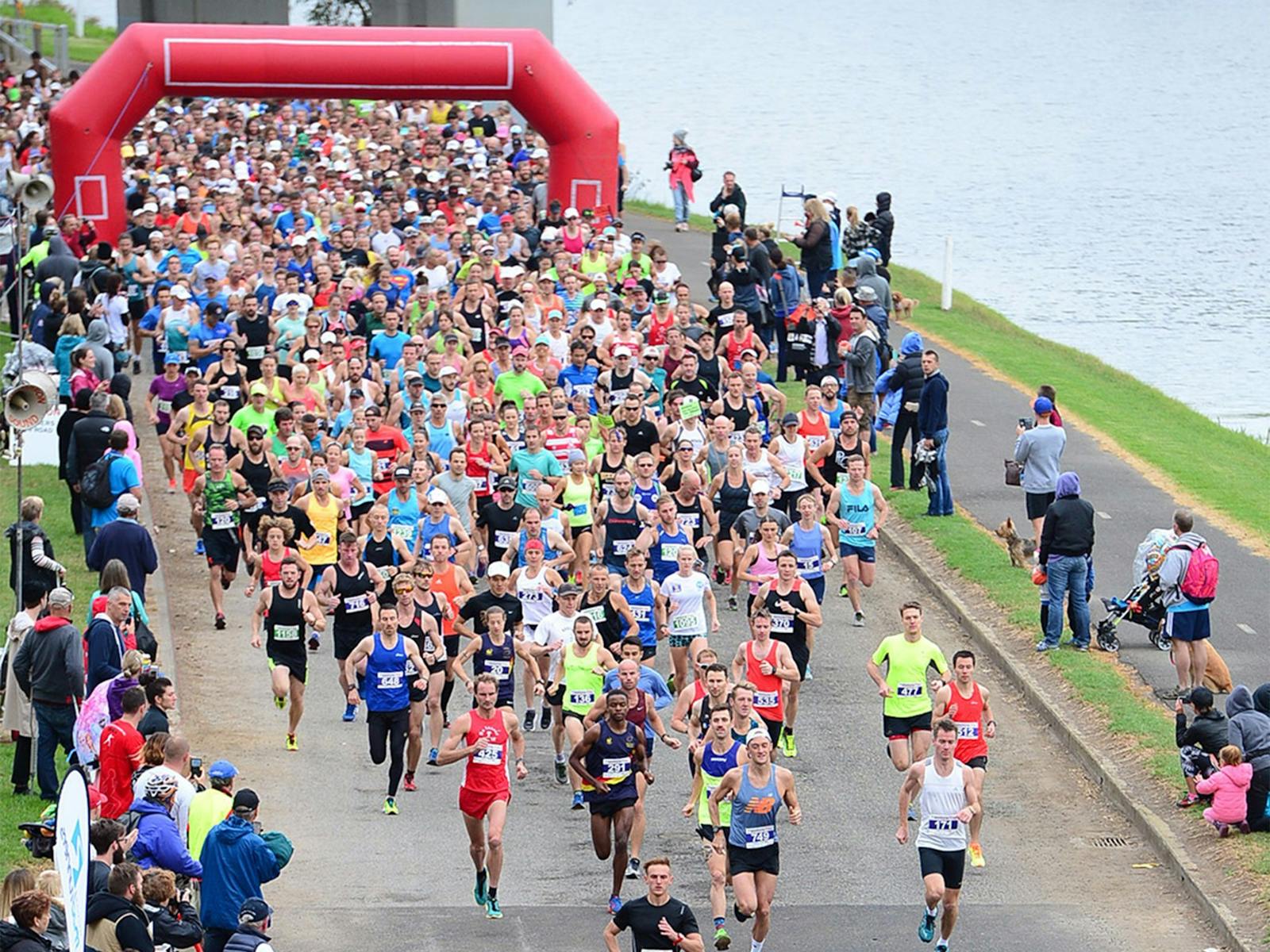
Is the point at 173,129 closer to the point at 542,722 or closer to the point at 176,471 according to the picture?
the point at 176,471

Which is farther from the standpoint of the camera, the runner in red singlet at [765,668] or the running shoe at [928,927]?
the runner in red singlet at [765,668]

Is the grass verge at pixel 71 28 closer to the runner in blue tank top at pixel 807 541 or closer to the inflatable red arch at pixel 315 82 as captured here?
the inflatable red arch at pixel 315 82

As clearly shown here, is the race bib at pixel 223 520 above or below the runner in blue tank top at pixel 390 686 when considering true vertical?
above

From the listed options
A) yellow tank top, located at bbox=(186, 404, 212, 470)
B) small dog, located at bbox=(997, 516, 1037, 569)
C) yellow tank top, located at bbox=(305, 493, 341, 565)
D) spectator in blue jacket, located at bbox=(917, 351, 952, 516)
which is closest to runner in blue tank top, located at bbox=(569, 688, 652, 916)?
yellow tank top, located at bbox=(305, 493, 341, 565)

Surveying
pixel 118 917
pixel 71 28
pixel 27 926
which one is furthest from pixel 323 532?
pixel 71 28

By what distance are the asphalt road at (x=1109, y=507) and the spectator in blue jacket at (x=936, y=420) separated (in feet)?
1.97

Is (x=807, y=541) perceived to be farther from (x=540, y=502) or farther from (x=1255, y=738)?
(x=1255, y=738)

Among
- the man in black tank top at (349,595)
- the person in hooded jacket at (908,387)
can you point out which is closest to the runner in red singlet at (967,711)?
the man in black tank top at (349,595)

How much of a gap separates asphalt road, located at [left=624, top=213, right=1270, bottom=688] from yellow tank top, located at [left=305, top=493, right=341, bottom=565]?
7.04 m

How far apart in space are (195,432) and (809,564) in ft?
20.4

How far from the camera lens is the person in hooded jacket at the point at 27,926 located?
34.4ft

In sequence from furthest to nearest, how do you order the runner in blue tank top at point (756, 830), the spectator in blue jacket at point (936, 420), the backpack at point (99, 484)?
the spectator in blue jacket at point (936, 420) → the backpack at point (99, 484) → the runner in blue tank top at point (756, 830)

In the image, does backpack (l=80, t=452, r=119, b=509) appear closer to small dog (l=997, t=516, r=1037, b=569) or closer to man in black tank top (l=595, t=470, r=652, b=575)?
man in black tank top (l=595, t=470, r=652, b=575)

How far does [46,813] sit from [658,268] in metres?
14.2
